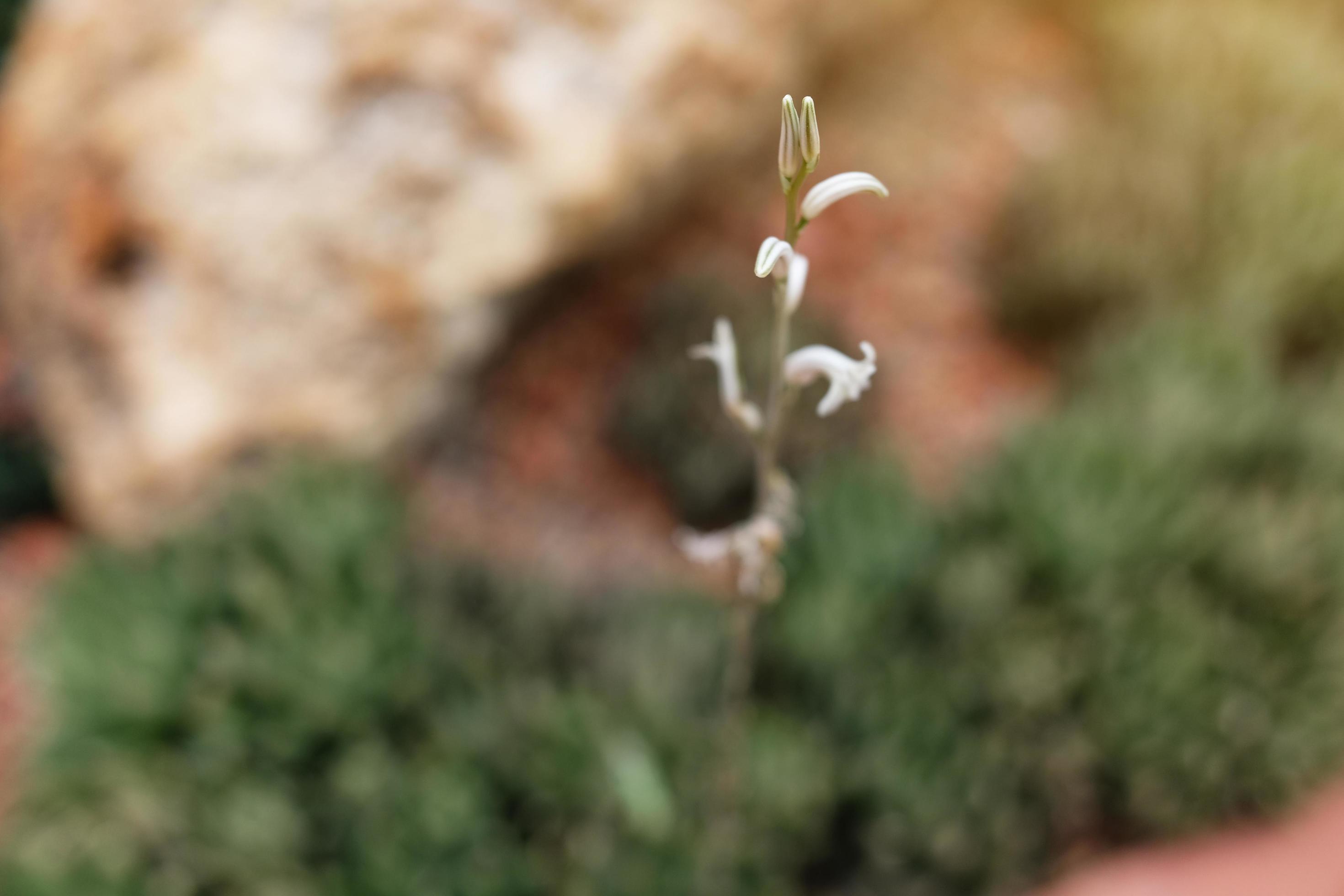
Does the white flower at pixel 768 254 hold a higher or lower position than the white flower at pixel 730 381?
lower

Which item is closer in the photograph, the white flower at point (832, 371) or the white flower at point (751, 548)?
the white flower at point (832, 371)

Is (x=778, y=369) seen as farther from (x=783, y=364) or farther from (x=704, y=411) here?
(x=704, y=411)

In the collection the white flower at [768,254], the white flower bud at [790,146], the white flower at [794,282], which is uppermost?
the white flower at [794,282]

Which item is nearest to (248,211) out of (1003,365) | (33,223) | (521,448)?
(33,223)

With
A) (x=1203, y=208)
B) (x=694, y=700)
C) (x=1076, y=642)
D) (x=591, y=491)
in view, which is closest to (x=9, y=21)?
(x=591, y=491)

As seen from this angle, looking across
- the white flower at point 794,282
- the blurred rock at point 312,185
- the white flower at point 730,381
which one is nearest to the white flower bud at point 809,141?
the white flower at point 794,282

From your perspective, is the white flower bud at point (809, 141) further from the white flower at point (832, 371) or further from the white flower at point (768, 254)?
the white flower at point (832, 371)

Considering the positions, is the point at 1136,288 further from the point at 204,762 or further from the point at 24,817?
the point at 24,817
